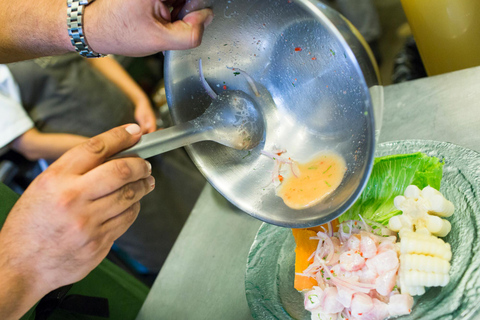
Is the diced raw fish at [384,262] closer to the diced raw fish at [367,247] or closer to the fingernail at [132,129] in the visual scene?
the diced raw fish at [367,247]

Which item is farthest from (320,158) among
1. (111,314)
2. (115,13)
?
(111,314)

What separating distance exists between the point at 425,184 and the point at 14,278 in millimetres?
845

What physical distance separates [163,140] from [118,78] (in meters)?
1.39

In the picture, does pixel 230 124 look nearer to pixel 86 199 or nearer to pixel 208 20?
pixel 208 20

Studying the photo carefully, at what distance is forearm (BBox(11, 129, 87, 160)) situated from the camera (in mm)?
1766

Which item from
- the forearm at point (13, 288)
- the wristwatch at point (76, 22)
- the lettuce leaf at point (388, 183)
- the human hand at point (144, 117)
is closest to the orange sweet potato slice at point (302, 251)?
the lettuce leaf at point (388, 183)

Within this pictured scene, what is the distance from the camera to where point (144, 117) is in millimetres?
1964

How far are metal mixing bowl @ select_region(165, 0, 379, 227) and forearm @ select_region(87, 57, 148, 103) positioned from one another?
3.83 feet

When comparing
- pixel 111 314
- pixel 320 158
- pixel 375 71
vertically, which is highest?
pixel 375 71

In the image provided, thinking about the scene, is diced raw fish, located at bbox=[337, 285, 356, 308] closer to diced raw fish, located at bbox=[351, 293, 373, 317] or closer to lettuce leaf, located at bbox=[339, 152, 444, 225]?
diced raw fish, located at bbox=[351, 293, 373, 317]

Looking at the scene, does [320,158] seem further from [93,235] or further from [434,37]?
[434,37]

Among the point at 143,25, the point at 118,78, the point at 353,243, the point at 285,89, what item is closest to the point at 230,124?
the point at 285,89

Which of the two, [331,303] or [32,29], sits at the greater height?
[32,29]

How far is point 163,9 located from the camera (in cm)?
81
